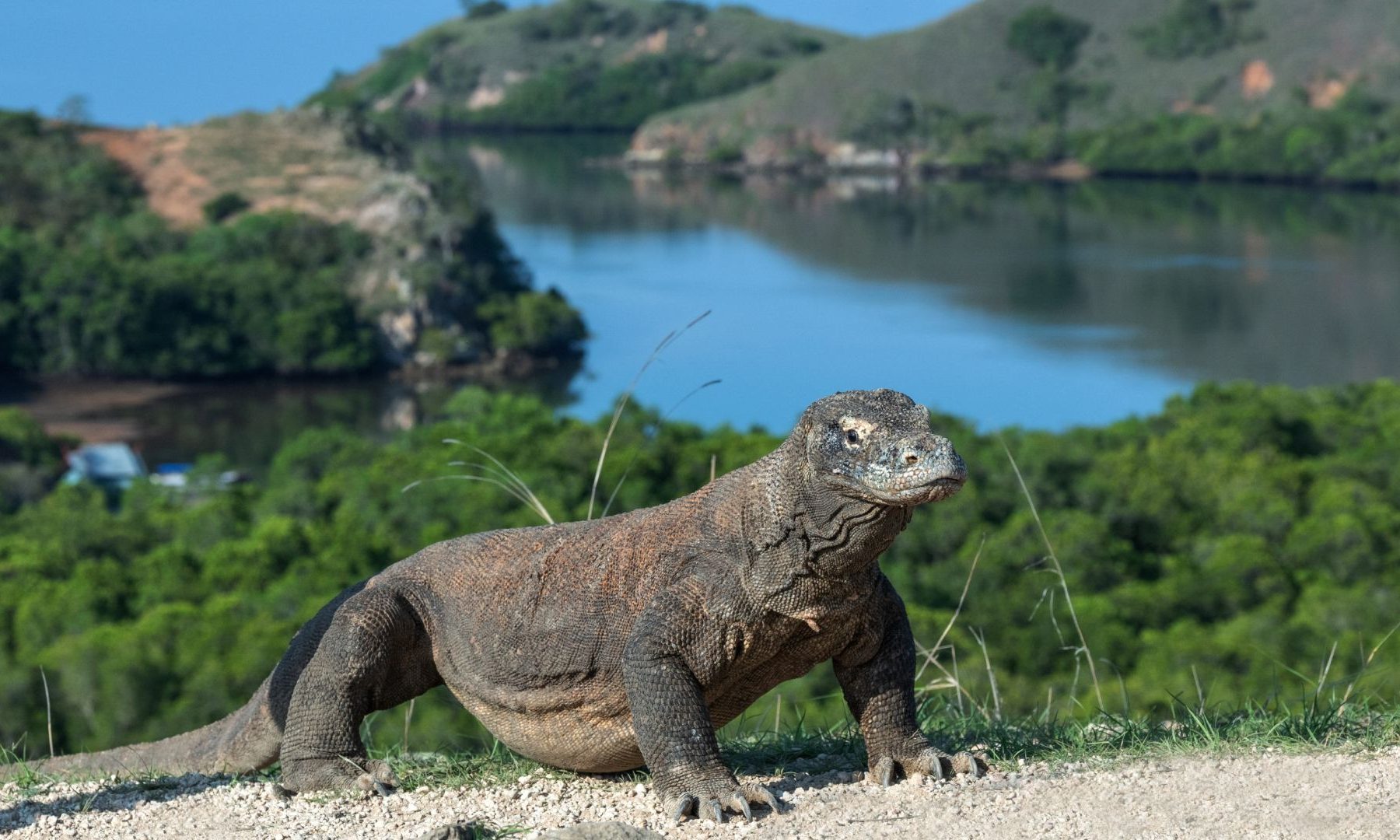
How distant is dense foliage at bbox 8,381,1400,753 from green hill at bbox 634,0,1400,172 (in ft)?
377

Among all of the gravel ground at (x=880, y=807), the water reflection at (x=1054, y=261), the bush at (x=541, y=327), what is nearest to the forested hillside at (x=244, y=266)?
the bush at (x=541, y=327)

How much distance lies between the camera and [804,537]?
5793 mm

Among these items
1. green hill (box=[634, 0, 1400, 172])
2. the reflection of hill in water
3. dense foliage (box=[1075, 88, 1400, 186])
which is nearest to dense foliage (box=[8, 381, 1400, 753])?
the reflection of hill in water

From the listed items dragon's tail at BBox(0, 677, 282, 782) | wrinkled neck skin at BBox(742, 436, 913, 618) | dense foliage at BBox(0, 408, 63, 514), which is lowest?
dense foliage at BBox(0, 408, 63, 514)

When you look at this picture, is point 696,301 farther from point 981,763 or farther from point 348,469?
point 981,763

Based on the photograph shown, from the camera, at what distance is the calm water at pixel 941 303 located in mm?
68562

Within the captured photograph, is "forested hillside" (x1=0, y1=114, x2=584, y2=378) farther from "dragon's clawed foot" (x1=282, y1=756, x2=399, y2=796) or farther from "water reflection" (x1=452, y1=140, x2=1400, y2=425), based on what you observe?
"dragon's clawed foot" (x1=282, y1=756, x2=399, y2=796)

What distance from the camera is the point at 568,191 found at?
152 metres

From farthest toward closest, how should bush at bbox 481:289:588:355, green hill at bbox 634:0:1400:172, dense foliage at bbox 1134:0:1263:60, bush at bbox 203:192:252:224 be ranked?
dense foliage at bbox 1134:0:1263:60 → green hill at bbox 634:0:1400:172 → bush at bbox 203:192:252:224 → bush at bbox 481:289:588:355

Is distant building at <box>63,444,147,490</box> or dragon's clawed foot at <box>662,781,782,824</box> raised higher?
dragon's clawed foot at <box>662,781,782,824</box>

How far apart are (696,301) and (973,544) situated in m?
54.5

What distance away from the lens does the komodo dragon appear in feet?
18.6

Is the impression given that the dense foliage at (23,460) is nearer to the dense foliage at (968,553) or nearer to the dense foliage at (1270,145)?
the dense foliage at (968,553)

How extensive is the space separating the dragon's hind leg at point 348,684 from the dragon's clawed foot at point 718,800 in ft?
4.01
